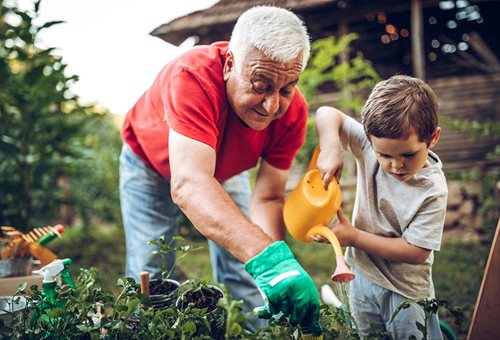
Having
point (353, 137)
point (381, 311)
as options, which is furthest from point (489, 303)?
point (353, 137)

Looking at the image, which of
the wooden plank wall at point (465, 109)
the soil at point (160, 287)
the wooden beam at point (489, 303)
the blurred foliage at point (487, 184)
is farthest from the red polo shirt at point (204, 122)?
the wooden plank wall at point (465, 109)

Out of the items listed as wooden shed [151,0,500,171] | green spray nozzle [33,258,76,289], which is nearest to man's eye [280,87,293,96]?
green spray nozzle [33,258,76,289]

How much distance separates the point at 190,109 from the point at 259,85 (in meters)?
0.26

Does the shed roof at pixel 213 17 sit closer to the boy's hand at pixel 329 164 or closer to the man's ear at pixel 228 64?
the man's ear at pixel 228 64

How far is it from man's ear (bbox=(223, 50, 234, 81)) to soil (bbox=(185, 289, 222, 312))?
820 millimetres

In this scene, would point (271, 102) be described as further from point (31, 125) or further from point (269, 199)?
point (31, 125)

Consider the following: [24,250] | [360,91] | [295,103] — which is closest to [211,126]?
[295,103]

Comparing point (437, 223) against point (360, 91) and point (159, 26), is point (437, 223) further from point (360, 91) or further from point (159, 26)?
point (159, 26)

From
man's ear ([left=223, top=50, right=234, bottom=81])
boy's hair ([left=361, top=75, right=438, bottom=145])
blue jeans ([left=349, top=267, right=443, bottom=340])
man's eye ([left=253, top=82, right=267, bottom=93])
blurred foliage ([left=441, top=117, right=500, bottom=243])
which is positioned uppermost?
man's ear ([left=223, top=50, right=234, bottom=81])

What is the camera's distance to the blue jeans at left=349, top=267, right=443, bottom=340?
4.81 feet

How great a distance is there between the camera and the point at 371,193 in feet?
5.05

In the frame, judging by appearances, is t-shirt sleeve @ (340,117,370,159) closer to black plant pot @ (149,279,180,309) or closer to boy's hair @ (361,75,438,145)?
boy's hair @ (361,75,438,145)

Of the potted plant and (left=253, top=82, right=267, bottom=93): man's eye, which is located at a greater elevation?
(left=253, top=82, right=267, bottom=93): man's eye

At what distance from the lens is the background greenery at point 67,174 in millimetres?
2822
